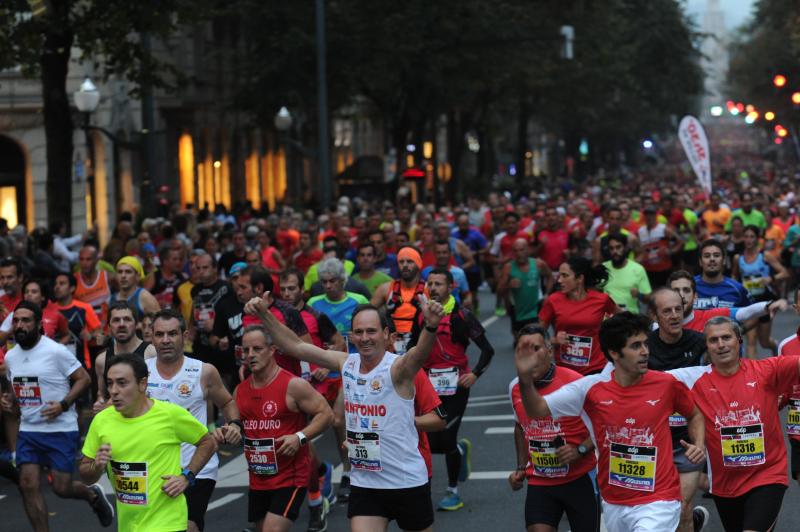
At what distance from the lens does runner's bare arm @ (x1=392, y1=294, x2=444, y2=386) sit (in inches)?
307

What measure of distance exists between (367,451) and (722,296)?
15.7 ft

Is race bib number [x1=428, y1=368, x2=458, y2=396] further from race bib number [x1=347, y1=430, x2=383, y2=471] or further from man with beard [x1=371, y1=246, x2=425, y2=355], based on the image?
race bib number [x1=347, y1=430, x2=383, y2=471]

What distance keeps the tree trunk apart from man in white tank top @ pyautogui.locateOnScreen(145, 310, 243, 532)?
13520 mm

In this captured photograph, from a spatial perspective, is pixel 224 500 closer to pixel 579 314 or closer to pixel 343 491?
pixel 343 491

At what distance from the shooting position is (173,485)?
7832 millimetres

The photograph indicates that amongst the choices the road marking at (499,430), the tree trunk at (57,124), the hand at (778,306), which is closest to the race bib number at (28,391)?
the hand at (778,306)

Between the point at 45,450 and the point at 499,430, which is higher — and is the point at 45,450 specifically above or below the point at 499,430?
above

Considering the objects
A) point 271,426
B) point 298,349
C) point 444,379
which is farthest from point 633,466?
point 444,379

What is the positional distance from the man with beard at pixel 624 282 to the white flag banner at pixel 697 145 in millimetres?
14678

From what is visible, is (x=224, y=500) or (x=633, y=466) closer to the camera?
(x=633, y=466)

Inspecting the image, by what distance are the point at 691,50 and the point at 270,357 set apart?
226 ft

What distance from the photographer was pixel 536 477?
8523 mm

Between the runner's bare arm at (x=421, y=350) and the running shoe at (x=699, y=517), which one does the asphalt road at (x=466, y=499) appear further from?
the runner's bare arm at (x=421, y=350)

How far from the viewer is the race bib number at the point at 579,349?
12.6 metres
